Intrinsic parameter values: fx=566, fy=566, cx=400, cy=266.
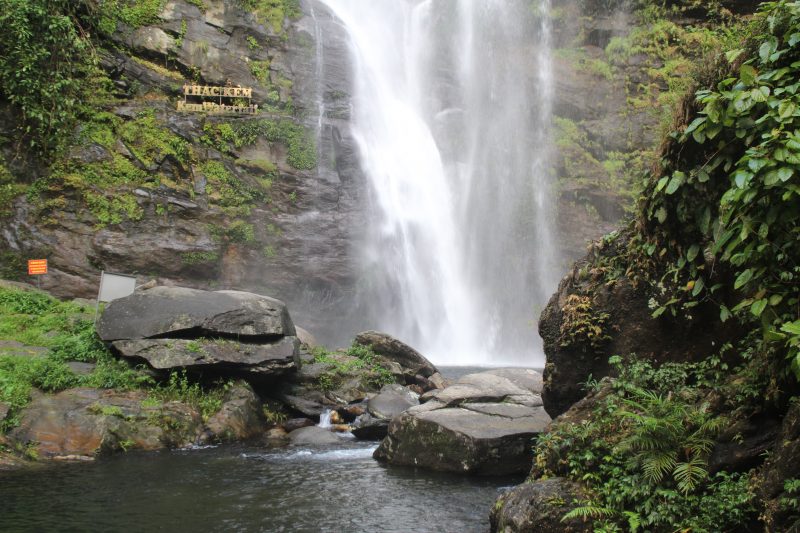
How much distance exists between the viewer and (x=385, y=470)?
8.26m

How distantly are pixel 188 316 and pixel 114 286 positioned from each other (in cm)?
250

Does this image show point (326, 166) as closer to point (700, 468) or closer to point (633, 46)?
point (633, 46)

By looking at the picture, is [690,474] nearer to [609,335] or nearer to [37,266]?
[609,335]

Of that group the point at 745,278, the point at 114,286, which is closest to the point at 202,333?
the point at 114,286

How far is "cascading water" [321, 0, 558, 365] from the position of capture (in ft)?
73.4

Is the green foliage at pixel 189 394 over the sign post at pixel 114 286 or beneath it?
beneath

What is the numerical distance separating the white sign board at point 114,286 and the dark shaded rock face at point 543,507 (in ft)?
A: 33.9

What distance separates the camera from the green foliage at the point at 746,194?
12.3 ft

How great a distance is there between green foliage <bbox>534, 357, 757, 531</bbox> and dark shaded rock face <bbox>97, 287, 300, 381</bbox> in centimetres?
727

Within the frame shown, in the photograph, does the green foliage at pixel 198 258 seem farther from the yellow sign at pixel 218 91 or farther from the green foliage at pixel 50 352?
the yellow sign at pixel 218 91

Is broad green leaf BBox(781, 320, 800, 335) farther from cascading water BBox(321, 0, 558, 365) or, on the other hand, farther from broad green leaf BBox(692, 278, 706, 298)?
cascading water BBox(321, 0, 558, 365)

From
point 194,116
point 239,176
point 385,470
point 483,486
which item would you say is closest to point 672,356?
point 483,486

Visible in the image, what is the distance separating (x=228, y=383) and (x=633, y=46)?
2627cm

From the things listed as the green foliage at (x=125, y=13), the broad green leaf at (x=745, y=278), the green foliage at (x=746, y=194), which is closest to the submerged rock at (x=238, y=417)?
the green foliage at (x=746, y=194)
